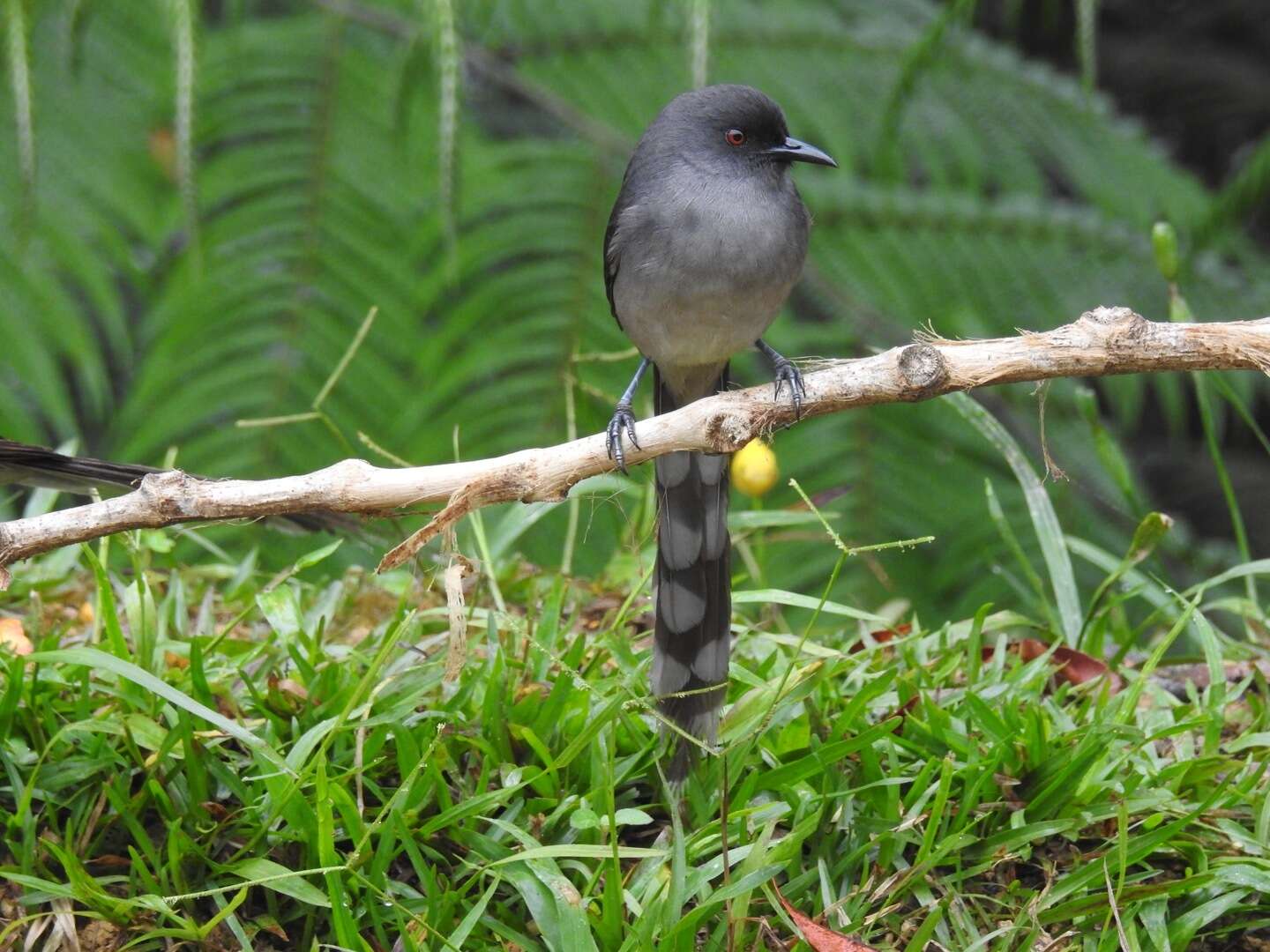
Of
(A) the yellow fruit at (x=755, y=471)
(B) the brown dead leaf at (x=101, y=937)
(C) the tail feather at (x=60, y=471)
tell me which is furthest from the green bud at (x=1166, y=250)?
(B) the brown dead leaf at (x=101, y=937)

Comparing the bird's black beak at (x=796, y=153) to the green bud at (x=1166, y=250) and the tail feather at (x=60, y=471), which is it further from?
the tail feather at (x=60, y=471)

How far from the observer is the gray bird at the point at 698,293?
222 cm

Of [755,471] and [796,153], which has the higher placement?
[796,153]

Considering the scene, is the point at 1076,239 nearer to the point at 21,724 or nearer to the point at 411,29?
the point at 411,29

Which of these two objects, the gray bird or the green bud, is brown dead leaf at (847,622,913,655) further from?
the green bud

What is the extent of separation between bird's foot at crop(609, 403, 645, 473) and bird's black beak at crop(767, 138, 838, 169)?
69 cm

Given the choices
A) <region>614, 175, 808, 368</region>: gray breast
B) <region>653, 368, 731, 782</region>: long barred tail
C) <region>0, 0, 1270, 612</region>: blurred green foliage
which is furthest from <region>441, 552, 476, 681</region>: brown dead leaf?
<region>0, 0, 1270, 612</region>: blurred green foliage

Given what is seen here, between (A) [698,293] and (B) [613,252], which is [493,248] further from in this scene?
(A) [698,293]

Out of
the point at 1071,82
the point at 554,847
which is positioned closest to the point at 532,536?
the point at 554,847

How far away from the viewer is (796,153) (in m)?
2.76

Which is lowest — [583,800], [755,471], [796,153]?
→ [583,800]

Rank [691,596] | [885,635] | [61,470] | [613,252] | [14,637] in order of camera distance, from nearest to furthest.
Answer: [61,470] < [691,596] < [14,637] < [613,252] < [885,635]

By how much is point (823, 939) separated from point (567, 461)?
77 centimetres

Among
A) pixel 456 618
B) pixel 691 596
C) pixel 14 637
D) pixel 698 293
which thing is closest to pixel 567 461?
pixel 456 618
